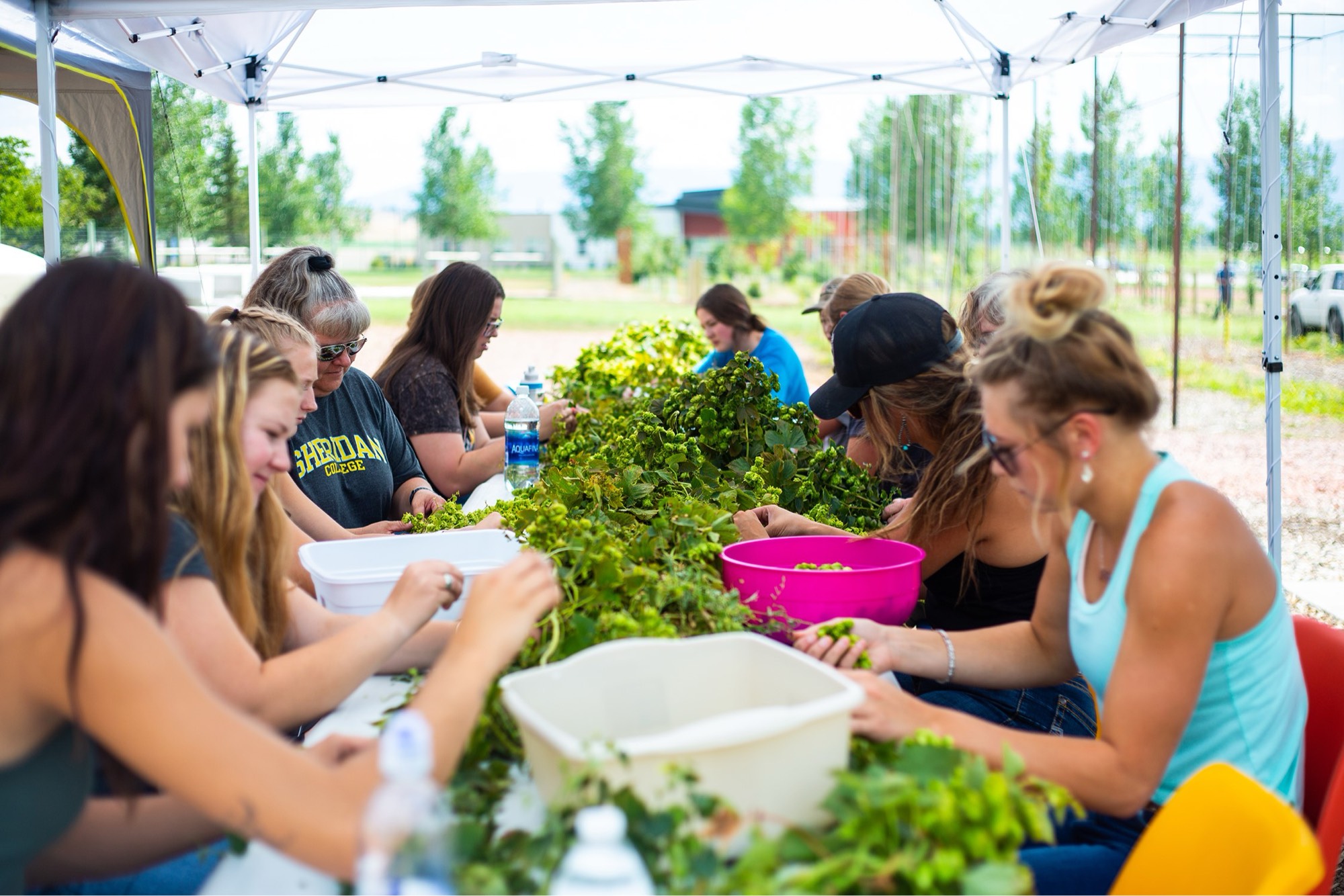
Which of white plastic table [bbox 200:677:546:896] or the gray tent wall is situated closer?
white plastic table [bbox 200:677:546:896]

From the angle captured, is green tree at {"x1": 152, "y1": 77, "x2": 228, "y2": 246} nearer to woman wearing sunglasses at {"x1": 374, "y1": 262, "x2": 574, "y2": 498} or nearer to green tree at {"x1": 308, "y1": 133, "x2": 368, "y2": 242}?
woman wearing sunglasses at {"x1": 374, "y1": 262, "x2": 574, "y2": 498}

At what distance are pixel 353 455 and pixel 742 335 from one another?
2.99m

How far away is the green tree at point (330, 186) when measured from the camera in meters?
24.7

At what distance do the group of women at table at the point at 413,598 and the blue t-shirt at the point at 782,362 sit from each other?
283 centimetres

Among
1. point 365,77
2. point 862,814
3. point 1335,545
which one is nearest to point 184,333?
point 862,814

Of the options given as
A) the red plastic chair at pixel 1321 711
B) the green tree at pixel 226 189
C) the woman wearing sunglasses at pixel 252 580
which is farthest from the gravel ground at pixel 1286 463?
the green tree at pixel 226 189

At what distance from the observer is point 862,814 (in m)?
0.98

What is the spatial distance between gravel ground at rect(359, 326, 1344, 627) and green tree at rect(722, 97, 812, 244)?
1821 centimetres

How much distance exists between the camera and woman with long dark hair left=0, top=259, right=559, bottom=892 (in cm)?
95

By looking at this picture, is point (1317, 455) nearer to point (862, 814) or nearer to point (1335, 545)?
point (1335, 545)

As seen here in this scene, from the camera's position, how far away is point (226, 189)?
7844mm

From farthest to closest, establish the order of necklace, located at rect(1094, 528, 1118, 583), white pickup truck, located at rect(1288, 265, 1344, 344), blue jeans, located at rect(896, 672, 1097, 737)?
white pickup truck, located at rect(1288, 265, 1344, 344)
blue jeans, located at rect(896, 672, 1097, 737)
necklace, located at rect(1094, 528, 1118, 583)

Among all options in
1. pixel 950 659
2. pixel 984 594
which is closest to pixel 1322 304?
pixel 984 594

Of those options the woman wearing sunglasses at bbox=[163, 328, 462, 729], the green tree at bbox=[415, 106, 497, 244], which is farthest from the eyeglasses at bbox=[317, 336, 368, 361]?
the green tree at bbox=[415, 106, 497, 244]
